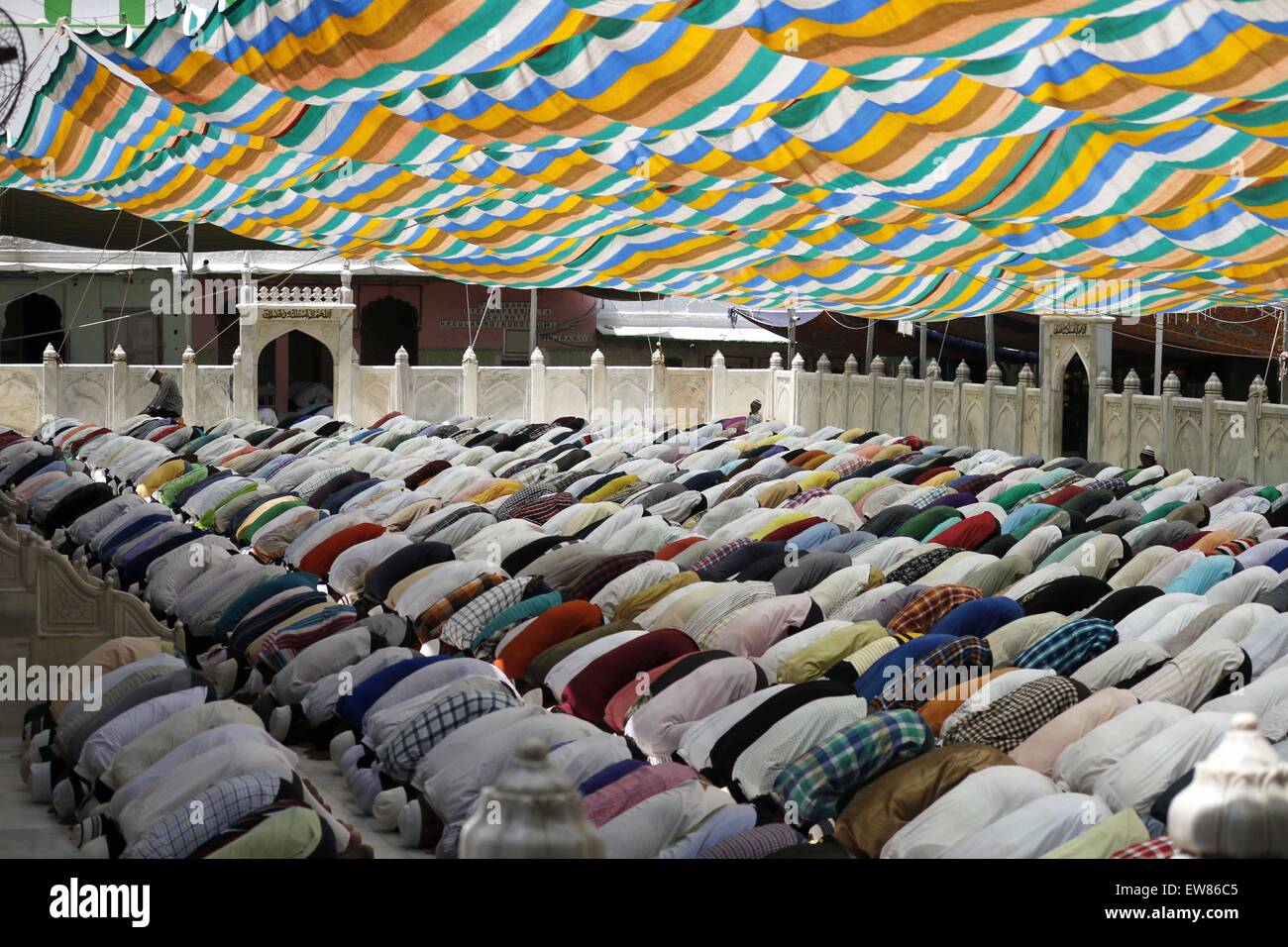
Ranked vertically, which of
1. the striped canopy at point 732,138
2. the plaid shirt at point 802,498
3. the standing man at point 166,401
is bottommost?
the plaid shirt at point 802,498

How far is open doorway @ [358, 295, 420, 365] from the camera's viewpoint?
3031 cm

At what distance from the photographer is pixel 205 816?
6988mm

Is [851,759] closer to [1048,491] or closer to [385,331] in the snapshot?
[1048,491]

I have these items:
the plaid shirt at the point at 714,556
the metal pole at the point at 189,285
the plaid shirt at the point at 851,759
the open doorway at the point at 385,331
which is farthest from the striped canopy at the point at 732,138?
the open doorway at the point at 385,331

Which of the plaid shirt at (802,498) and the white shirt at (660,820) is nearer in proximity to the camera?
the white shirt at (660,820)

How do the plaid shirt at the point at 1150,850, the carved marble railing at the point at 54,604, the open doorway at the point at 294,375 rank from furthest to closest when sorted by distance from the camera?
the open doorway at the point at 294,375, the carved marble railing at the point at 54,604, the plaid shirt at the point at 1150,850

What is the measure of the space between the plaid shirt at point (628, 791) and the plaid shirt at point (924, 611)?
11.1ft

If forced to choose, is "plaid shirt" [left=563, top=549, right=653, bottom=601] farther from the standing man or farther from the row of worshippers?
the standing man

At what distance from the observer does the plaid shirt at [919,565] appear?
1238 centimetres

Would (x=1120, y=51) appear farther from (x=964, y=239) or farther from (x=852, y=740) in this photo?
(x=964, y=239)

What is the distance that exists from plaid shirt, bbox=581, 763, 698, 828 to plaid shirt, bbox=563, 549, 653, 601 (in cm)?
459

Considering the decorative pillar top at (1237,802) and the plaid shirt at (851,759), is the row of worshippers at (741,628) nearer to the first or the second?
the plaid shirt at (851,759)

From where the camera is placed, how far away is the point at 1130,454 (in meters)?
19.9
